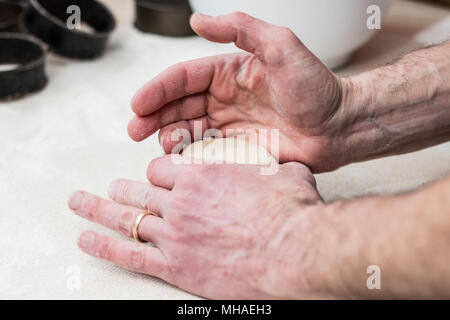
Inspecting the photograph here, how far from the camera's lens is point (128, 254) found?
34.8 inches

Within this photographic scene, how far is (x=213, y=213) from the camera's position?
0.85 m

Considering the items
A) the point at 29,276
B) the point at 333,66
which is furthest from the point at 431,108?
the point at 29,276

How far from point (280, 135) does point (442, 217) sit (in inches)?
19.0

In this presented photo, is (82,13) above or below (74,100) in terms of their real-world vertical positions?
above

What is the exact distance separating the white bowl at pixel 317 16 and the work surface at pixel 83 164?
170 mm

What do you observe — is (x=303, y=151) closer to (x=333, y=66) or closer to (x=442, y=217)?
(x=442, y=217)

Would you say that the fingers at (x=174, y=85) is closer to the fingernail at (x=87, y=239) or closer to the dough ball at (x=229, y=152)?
the dough ball at (x=229, y=152)

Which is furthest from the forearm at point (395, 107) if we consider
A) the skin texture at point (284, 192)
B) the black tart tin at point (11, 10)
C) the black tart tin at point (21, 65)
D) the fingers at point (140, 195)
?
the black tart tin at point (11, 10)

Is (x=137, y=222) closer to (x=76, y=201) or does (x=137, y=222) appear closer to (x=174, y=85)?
(x=76, y=201)

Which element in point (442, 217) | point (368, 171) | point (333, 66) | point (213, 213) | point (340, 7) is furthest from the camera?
point (333, 66)

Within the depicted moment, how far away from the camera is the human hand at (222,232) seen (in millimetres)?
800

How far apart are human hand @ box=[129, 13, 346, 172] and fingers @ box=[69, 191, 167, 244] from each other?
19 centimetres

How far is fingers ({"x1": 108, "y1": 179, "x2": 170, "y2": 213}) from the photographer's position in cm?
92

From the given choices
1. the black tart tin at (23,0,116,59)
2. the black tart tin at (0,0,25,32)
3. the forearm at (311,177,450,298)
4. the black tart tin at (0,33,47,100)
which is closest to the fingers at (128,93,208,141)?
the forearm at (311,177,450,298)
